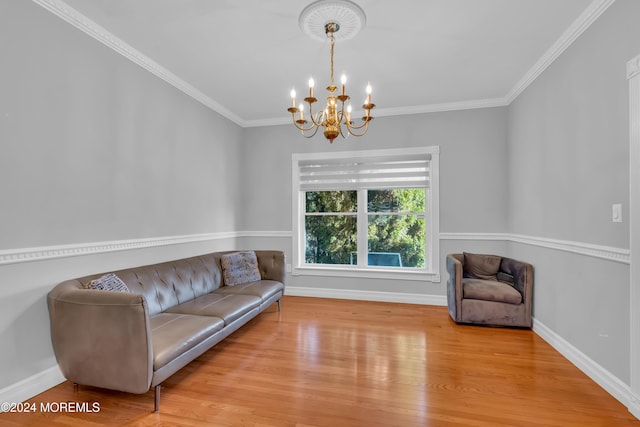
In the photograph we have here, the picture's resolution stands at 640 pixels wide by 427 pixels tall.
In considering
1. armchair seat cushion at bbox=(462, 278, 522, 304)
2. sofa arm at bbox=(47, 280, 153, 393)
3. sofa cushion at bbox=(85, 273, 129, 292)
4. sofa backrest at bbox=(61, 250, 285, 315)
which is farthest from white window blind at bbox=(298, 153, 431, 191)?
sofa arm at bbox=(47, 280, 153, 393)

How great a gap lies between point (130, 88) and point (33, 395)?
8.56 ft

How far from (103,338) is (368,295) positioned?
135 inches

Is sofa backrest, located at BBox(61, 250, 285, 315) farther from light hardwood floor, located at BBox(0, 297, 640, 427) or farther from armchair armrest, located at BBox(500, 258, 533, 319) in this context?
armchair armrest, located at BBox(500, 258, 533, 319)

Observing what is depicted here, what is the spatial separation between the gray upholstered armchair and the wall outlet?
54.0 inches

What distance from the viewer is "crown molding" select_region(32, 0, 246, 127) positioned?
7.62ft

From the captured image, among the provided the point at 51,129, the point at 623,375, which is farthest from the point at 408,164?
the point at 51,129

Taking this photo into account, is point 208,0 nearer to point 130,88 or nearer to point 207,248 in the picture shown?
point 130,88

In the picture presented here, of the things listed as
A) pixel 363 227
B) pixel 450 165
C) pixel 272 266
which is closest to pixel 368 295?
pixel 363 227

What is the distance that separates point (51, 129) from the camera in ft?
7.52

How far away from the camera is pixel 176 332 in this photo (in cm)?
228

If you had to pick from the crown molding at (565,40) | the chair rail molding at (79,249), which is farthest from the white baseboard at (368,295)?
the crown molding at (565,40)

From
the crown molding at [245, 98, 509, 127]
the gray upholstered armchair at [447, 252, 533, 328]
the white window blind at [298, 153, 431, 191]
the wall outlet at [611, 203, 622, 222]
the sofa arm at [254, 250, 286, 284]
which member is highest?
the crown molding at [245, 98, 509, 127]

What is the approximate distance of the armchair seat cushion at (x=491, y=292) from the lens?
347cm

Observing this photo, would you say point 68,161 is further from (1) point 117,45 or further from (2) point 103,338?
(2) point 103,338
